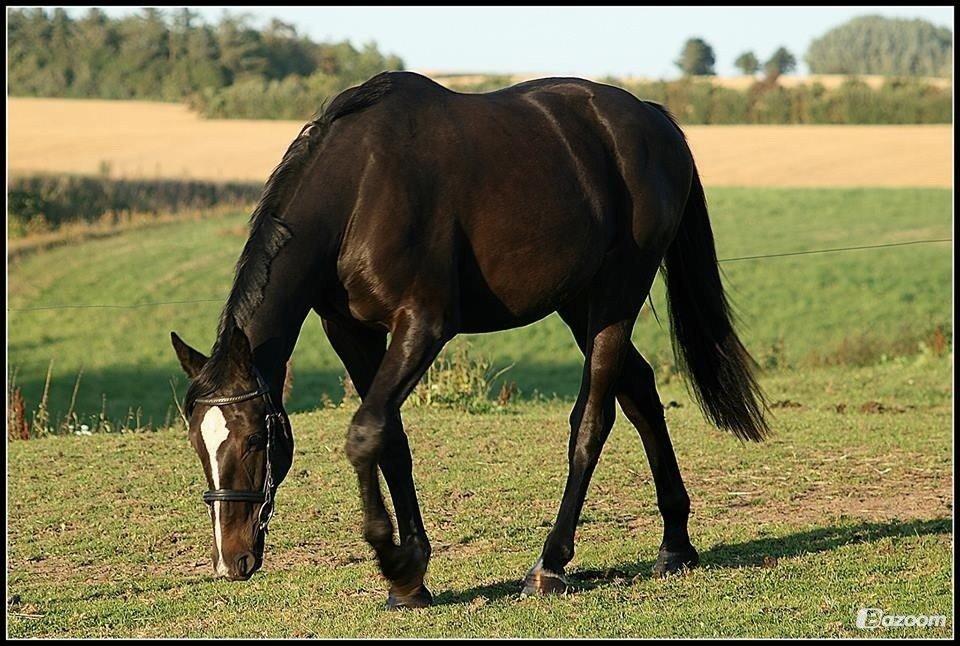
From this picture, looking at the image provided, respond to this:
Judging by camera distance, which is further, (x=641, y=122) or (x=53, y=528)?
(x=53, y=528)

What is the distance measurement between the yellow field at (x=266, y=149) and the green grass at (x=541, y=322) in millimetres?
6637

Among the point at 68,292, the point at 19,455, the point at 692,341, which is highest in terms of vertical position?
the point at 692,341

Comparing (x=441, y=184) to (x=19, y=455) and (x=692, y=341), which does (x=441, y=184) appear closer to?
(x=692, y=341)

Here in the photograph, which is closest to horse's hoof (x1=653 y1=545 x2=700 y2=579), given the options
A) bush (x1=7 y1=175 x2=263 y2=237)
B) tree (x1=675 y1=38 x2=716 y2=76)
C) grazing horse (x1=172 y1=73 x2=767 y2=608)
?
grazing horse (x1=172 y1=73 x2=767 y2=608)

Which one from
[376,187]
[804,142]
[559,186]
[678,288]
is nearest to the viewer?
[376,187]

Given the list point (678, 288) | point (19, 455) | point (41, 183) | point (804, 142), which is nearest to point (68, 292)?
point (41, 183)

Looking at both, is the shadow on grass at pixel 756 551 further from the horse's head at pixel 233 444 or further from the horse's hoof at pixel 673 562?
the horse's head at pixel 233 444

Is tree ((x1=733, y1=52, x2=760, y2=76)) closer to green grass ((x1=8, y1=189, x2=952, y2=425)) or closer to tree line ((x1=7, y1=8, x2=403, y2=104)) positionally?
tree line ((x1=7, y1=8, x2=403, y2=104))

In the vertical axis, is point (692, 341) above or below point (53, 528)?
above

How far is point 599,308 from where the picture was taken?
20.7ft

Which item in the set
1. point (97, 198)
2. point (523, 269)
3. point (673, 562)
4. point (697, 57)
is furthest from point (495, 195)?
point (697, 57)

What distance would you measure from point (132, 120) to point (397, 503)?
57952 millimetres

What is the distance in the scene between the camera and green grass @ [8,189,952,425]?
63.9ft

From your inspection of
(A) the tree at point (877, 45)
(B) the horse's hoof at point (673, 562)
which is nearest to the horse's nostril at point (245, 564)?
(B) the horse's hoof at point (673, 562)
